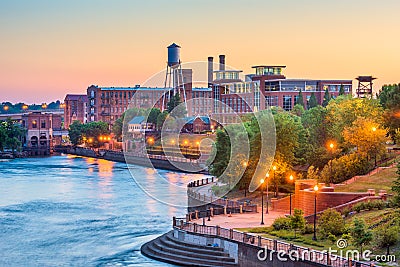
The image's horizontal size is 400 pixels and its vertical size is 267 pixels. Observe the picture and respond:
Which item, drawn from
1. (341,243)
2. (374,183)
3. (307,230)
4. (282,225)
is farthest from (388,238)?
(374,183)

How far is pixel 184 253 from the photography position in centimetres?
3962

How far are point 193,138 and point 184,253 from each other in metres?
96.8

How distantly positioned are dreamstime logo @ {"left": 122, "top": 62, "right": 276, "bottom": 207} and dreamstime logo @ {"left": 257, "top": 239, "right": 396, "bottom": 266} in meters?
26.3

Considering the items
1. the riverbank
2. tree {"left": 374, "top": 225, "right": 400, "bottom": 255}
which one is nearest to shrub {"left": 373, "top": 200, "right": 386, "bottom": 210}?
tree {"left": 374, "top": 225, "right": 400, "bottom": 255}

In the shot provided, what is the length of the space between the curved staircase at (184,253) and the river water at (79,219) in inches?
28.6

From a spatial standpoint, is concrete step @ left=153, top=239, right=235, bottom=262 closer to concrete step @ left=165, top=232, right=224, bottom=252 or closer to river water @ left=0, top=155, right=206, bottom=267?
concrete step @ left=165, top=232, right=224, bottom=252

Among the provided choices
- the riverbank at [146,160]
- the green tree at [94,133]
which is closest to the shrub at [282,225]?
the riverbank at [146,160]

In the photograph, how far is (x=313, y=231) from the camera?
1528 inches

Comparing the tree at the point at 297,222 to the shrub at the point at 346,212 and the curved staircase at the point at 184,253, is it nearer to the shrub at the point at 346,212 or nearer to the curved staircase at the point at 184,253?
the shrub at the point at 346,212

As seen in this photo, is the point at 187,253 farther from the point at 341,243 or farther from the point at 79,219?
the point at 79,219

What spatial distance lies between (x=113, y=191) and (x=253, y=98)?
62.7 meters

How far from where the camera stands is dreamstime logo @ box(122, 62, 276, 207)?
63594mm

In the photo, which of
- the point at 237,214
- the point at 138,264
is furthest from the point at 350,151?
the point at 138,264
